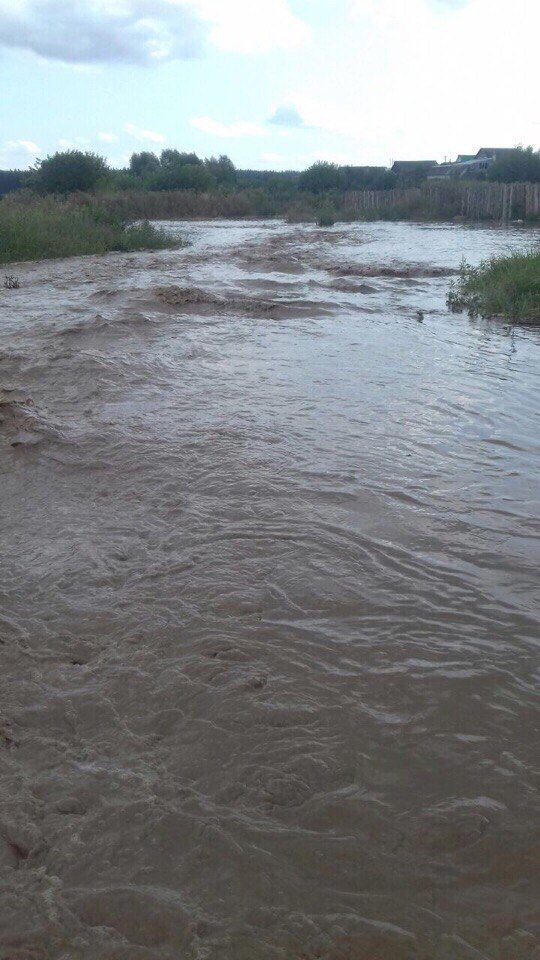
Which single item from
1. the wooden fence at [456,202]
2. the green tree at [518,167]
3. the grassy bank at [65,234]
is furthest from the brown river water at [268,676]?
the green tree at [518,167]

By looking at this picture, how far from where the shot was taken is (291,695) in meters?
2.27

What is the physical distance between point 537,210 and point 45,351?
2766cm

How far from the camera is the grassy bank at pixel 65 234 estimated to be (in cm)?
1431

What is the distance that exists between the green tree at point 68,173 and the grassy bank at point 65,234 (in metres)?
11.5

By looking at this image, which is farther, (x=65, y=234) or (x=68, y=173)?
(x=68, y=173)

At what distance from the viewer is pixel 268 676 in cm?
236

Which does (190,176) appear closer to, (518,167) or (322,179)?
(322,179)

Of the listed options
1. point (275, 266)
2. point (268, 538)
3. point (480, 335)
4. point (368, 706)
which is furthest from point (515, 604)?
point (275, 266)

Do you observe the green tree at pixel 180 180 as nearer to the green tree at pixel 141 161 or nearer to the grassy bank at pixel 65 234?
the green tree at pixel 141 161

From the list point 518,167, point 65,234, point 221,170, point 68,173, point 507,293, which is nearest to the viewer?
point 507,293

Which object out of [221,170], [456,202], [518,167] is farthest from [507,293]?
[221,170]

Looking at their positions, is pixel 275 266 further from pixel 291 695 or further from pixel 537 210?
pixel 537 210

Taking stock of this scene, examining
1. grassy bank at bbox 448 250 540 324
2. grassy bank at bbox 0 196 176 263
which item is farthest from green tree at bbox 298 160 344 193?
grassy bank at bbox 448 250 540 324

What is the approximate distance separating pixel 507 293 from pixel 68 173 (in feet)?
85.6
